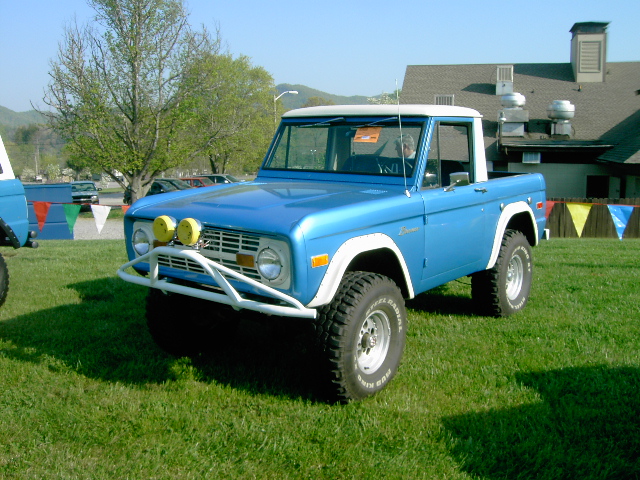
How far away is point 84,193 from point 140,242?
2783 cm

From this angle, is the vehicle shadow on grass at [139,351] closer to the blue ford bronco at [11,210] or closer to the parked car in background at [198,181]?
the blue ford bronco at [11,210]

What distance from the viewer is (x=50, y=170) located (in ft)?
238

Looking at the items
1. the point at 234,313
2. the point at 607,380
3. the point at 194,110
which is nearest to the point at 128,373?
the point at 234,313

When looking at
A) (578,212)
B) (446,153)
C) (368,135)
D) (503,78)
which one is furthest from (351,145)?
(503,78)

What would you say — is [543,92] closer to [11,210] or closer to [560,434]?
[11,210]

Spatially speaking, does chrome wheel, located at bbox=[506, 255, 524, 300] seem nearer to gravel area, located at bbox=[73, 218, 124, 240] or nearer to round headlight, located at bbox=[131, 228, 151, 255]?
round headlight, located at bbox=[131, 228, 151, 255]

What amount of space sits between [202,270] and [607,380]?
2.97 metres

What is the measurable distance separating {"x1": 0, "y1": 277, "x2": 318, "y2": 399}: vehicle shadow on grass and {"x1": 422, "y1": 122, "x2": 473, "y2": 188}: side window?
1.71 meters

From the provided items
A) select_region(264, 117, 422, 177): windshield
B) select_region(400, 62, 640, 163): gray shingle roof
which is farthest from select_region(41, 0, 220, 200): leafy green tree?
select_region(264, 117, 422, 177): windshield

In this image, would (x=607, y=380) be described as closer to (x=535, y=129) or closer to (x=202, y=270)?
(x=202, y=270)

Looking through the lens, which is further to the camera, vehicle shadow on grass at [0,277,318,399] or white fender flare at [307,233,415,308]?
vehicle shadow on grass at [0,277,318,399]

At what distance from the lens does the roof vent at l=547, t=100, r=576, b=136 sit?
86.7 feet

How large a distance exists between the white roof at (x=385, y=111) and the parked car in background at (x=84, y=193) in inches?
1025

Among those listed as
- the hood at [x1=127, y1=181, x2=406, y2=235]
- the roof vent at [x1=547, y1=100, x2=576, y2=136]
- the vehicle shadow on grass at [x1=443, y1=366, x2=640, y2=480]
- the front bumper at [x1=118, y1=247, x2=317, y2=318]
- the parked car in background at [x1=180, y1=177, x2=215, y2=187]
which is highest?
the roof vent at [x1=547, y1=100, x2=576, y2=136]
